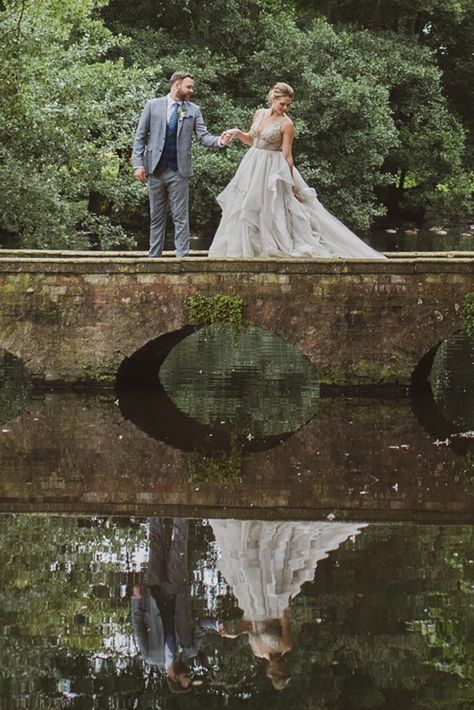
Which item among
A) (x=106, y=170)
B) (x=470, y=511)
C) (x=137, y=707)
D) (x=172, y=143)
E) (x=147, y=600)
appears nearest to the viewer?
(x=137, y=707)

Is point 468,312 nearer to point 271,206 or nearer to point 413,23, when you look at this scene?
point 271,206

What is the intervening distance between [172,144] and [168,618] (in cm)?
920

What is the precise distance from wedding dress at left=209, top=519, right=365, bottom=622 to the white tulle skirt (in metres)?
7.04

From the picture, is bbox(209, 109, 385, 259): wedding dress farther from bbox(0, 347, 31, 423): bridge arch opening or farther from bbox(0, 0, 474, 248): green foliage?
bbox(0, 0, 474, 248): green foliage

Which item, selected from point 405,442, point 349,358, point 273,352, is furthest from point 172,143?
point 273,352

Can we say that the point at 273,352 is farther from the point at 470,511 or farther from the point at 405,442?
the point at 470,511

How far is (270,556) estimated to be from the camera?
8.98 m

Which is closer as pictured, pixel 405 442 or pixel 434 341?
pixel 405 442

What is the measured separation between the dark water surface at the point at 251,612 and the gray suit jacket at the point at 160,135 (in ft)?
22.4

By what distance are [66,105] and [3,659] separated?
19.0 meters

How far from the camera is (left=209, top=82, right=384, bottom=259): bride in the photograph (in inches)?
654

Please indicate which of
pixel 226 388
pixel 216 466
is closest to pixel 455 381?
pixel 226 388

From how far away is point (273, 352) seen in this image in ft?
75.0

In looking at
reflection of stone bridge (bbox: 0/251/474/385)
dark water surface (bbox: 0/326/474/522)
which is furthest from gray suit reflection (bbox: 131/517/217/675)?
reflection of stone bridge (bbox: 0/251/474/385)
